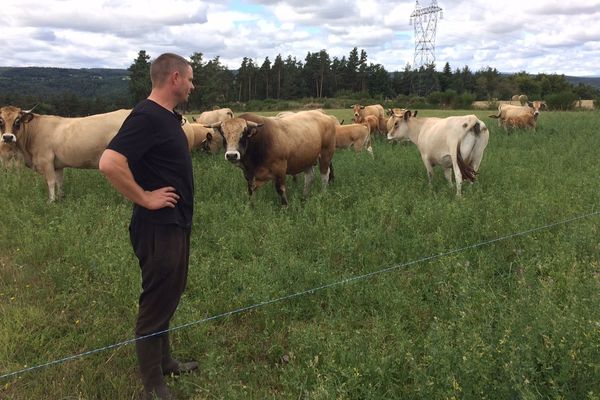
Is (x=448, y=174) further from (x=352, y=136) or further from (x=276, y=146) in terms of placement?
(x=352, y=136)

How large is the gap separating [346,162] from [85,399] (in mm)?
10131

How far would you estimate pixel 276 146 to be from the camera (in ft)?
28.1

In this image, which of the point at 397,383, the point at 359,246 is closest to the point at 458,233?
the point at 359,246

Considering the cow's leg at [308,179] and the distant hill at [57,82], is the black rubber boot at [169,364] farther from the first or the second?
the distant hill at [57,82]

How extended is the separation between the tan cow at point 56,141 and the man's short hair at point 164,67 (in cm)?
674

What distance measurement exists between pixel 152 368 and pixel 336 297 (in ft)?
6.77

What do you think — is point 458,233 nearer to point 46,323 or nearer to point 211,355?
point 211,355

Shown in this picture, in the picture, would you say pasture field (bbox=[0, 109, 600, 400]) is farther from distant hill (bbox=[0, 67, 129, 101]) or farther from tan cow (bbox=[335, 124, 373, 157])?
distant hill (bbox=[0, 67, 129, 101])

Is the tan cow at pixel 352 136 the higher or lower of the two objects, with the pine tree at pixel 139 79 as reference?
lower

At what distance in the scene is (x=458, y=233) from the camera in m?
6.61

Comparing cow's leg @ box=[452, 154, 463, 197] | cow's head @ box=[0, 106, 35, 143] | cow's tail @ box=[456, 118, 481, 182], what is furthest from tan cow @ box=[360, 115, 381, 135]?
cow's head @ box=[0, 106, 35, 143]

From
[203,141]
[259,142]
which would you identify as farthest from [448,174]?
[203,141]

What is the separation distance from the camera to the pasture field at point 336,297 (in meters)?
3.44

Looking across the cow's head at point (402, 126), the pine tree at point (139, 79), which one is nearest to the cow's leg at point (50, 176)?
the cow's head at point (402, 126)
